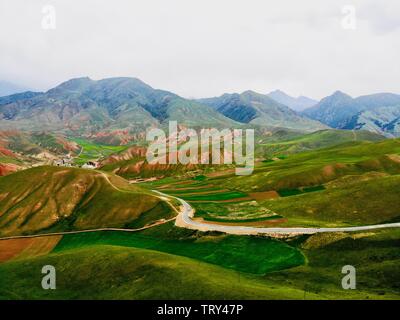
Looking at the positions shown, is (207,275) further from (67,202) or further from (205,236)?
(67,202)

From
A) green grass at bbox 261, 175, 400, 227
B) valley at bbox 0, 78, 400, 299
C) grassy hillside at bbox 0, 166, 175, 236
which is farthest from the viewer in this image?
grassy hillside at bbox 0, 166, 175, 236

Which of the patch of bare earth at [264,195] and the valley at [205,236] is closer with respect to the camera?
the valley at [205,236]

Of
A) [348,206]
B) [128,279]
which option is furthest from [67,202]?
[348,206]

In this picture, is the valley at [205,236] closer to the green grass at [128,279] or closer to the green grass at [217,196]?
the green grass at [128,279]

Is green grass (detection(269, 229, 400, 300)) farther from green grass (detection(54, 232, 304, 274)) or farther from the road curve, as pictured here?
the road curve

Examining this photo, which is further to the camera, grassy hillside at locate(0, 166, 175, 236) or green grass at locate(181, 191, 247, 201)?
green grass at locate(181, 191, 247, 201)

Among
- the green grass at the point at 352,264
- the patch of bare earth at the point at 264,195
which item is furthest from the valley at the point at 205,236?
the patch of bare earth at the point at 264,195

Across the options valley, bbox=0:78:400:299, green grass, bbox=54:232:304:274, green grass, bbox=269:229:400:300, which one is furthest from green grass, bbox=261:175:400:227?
green grass, bbox=54:232:304:274
